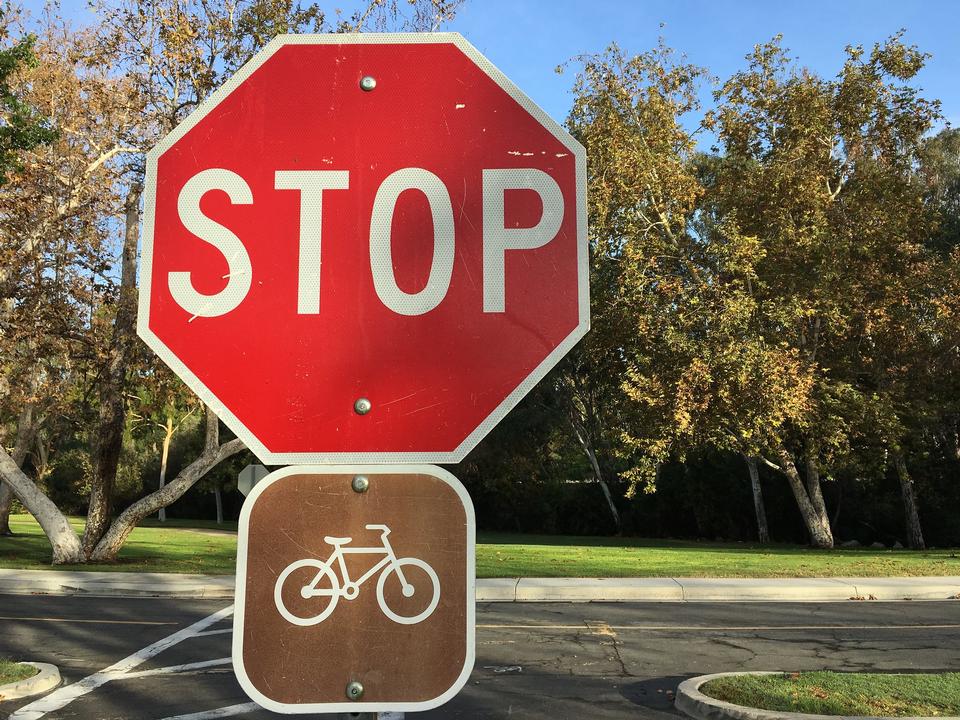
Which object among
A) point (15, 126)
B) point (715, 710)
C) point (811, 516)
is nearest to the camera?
point (715, 710)

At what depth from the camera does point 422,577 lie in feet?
5.33

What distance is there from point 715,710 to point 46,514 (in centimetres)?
1587

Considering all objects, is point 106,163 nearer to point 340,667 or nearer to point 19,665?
point 19,665

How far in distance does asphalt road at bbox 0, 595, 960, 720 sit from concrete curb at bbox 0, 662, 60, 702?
0.50 ft

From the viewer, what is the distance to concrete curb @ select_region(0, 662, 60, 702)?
7105mm

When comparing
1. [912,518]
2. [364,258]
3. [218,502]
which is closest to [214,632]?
[364,258]

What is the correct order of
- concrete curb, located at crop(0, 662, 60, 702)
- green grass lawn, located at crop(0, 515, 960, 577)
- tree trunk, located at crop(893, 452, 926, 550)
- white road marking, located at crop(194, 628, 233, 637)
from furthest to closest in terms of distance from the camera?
tree trunk, located at crop(893, 452, 926, 550) → green grass lawn, located at crop(0, 515, 960, 577) → white road marking, located at crop(194, 628, 233, 637) → concrete curb, located at crop(0, 662, 60, 702)

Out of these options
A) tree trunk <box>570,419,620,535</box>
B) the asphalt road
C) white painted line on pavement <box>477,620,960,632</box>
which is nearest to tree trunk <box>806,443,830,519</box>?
tree trunk <box>570,419,620,535</box>

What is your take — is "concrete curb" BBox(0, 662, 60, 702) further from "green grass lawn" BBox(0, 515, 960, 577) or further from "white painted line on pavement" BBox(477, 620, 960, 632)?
"green grass lawn" BBox(0, 515, 960, 577)

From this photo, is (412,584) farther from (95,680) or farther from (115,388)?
(115,388)

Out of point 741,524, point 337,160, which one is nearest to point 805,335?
point 741,524

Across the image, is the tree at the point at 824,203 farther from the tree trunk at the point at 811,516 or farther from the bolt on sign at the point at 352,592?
the bolt on sign at the point at 352,592

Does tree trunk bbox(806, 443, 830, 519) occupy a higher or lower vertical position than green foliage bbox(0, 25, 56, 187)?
lower

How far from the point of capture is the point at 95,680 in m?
7.80
